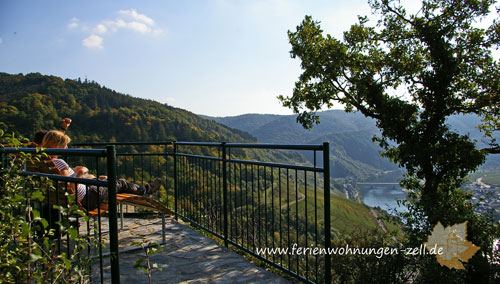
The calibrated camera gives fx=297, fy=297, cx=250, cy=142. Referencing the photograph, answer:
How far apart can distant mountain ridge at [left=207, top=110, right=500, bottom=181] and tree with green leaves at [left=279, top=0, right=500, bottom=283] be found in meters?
57.7

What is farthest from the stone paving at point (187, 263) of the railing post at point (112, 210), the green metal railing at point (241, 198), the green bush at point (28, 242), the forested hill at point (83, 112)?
the forested hill at point (83, 112)

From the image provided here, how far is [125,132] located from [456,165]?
110ft

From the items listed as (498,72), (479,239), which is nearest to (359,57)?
(498,72)

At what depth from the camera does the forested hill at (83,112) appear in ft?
98.0

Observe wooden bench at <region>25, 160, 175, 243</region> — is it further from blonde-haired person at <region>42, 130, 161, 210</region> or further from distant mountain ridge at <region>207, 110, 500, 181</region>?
distant mountain ridge at <region>207, 110, 500, 181</region>

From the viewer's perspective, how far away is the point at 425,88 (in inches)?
219

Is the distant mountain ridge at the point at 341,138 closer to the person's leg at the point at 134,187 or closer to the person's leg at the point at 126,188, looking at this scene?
the person's leg at the point at 134,187

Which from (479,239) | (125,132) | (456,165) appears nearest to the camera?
(479,239)

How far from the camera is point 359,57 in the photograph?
21.3 feet

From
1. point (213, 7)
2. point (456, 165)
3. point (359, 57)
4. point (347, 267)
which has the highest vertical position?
point (213, 7)

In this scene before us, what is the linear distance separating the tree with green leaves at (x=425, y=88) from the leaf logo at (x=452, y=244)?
0.09 metres

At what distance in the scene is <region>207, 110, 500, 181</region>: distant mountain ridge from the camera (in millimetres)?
74594

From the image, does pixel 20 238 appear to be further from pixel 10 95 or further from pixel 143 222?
pixel 10 95

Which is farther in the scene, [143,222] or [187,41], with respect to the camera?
[187,41]
